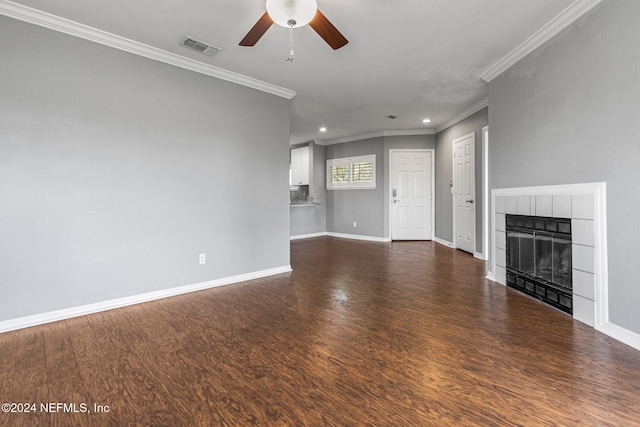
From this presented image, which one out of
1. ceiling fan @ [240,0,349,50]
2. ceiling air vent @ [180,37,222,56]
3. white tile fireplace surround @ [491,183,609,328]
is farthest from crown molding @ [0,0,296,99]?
white tile fireplace surround @ [491,183,609,328]

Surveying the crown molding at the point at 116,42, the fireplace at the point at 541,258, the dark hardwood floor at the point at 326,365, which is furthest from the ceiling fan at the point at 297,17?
the fireplace at the point at 541,258

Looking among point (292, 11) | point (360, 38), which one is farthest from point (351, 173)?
point (292, 11)

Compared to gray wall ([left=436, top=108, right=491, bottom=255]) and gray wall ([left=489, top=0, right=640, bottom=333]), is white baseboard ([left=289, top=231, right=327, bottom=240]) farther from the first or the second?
gray wall ([left=489, top=0, right=640, bottom=333])

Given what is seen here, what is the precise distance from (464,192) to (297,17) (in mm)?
4637

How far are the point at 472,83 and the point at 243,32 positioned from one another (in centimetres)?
309

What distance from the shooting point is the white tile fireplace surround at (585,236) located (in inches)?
90.1

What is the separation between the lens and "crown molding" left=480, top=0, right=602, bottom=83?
2352 millimetres

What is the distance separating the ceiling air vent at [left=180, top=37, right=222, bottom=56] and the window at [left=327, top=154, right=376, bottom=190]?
478 cm

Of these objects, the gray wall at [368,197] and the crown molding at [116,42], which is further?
the gray wall at [368,197]

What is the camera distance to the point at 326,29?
2.11 m

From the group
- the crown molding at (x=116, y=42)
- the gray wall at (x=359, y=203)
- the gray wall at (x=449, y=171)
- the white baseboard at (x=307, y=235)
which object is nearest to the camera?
the crown molding at (x=116, y=42)

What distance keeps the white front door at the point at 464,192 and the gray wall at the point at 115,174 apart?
144 inches

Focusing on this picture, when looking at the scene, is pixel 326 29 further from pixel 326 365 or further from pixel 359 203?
pixel 359 203

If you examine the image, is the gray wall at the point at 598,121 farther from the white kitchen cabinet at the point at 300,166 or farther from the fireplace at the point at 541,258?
the white kitchen cabinet at the point at 300,166
